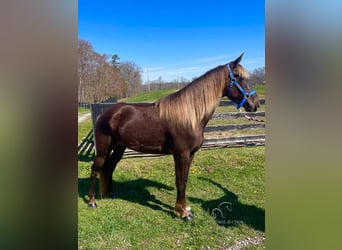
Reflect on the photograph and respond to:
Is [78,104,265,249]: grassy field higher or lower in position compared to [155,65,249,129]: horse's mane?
lower

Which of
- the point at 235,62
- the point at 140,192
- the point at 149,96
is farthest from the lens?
the point at 140,192

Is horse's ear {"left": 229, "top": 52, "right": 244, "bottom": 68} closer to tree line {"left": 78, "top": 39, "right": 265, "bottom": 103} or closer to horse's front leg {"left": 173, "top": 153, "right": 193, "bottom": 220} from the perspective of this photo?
tree line {"left": 78, "top": 39, "right": 265, "bottom": 103}

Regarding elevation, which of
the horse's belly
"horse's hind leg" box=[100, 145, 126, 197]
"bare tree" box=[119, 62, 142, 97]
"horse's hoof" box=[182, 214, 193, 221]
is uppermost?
"bare tree" box=[119, 62, 142, 97]

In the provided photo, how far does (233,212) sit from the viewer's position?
65.0 inches

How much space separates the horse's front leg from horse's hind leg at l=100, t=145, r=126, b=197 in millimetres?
373

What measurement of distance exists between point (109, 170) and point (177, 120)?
0.56 m

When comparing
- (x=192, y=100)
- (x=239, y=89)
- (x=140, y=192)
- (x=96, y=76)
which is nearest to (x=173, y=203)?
(x=140, y=192)

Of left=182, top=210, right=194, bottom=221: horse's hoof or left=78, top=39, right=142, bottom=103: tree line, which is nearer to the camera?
left=78, top=39, right=142, bottom=103: tree line

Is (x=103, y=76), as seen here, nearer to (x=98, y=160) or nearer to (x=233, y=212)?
(x=98, y=160)

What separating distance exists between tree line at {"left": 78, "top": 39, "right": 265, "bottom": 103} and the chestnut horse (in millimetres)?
92

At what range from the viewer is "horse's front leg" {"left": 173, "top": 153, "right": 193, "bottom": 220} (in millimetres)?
1654

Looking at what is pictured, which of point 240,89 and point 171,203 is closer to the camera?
point 240,89

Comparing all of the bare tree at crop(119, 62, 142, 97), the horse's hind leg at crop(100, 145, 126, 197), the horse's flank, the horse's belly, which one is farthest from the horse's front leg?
the bare tree at crop(119, 62, 142, 97)
